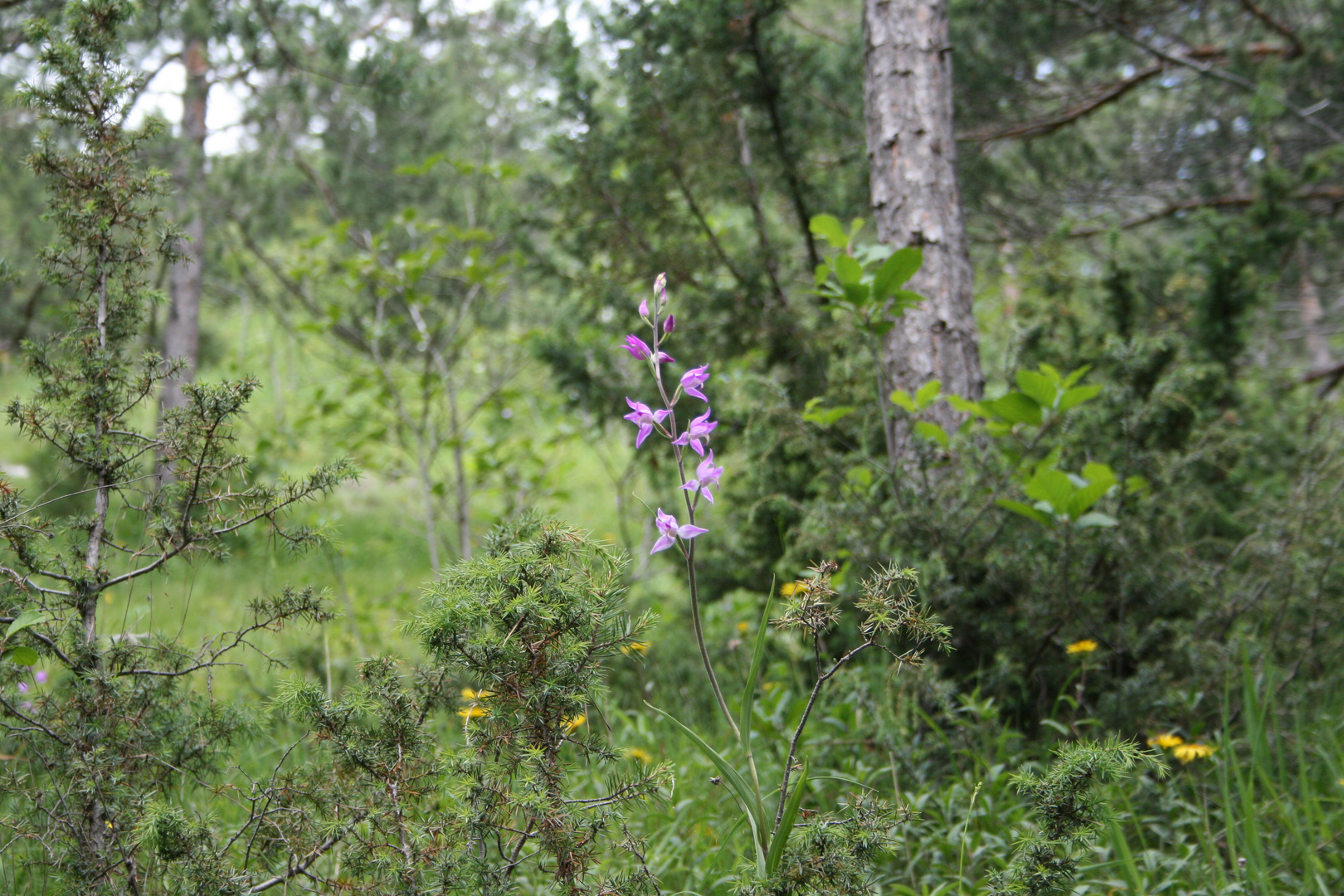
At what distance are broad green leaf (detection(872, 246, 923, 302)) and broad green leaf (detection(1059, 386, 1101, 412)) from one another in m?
0.50

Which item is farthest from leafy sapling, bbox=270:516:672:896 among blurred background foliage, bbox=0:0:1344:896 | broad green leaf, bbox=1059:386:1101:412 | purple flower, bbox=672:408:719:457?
broad green leaf, bbox=1059:386:1101:412

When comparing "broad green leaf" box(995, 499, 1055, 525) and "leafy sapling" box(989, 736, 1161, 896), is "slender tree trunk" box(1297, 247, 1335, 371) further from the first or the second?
"leafy sapling" box(989, 736, 1161, 896)

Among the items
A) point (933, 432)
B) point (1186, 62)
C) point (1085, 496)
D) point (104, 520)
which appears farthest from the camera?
point (1186, 62)

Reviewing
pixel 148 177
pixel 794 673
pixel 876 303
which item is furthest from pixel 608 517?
pixel 148 177

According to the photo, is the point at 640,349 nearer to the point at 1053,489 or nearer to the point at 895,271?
the point at 895,271

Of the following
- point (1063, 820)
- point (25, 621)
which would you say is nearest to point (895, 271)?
point (1063, 820)

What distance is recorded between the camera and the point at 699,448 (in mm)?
1240

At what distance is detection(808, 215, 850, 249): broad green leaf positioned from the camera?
2191mm

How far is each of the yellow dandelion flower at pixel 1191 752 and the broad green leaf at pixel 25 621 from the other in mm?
2367

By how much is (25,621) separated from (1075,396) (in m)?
2.18

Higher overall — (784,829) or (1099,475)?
(1099,475)

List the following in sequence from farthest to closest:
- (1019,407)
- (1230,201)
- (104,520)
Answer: (1230,201) → (1019,407) → (104,520)

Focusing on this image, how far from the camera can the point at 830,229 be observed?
7.28ft

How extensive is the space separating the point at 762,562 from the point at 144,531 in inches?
91.9
